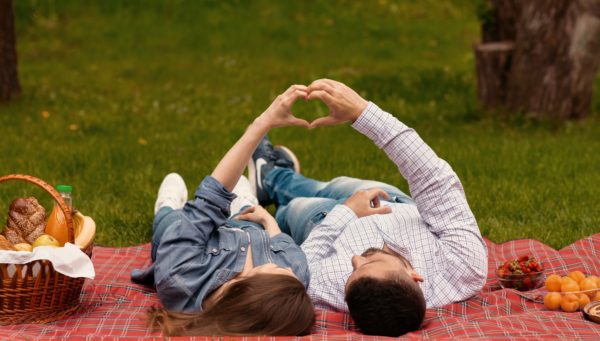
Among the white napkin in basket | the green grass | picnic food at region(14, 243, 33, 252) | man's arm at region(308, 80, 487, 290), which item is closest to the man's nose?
man's arm at region(308, 80, 487, 290)

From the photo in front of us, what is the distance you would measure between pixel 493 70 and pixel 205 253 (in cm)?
604

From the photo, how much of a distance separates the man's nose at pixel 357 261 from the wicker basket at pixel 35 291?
1.14m

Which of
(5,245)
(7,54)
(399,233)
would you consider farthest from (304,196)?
(7,54)

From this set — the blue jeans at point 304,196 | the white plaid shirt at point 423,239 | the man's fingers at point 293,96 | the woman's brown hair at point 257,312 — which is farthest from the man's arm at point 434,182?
the woman's brown hair at point 257,312

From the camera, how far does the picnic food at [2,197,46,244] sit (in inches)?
161

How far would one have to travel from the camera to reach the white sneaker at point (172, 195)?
5.11 metres

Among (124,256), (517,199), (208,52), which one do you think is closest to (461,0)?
(208,52)

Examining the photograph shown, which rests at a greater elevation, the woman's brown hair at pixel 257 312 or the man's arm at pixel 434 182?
the man's arm at pixel 434 182

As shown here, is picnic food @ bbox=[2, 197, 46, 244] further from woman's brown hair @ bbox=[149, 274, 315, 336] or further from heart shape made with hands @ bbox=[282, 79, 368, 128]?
heart shape made with hands @ bbox=[282, 79, 368, 128]

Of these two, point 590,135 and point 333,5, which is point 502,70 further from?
point 333,5

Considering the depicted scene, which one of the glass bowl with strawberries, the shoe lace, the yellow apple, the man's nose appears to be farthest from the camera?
the shoe lace

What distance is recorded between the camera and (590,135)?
8633 millimetres

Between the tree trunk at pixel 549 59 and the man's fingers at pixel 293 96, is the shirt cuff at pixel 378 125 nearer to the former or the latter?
the man's fingers at pixel 293 96

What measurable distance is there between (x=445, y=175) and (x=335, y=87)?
63 cm
